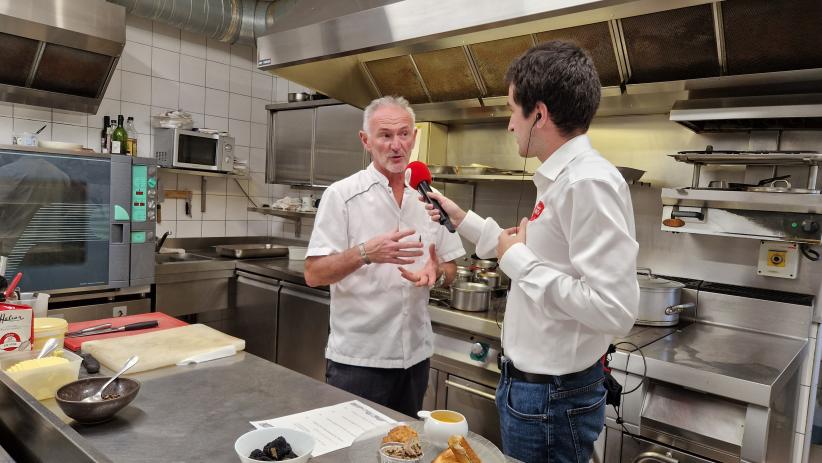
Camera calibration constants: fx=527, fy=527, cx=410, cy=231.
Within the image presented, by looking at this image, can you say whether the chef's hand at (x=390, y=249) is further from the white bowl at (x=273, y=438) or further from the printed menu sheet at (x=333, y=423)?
the white bowl at (x=273, y=438)

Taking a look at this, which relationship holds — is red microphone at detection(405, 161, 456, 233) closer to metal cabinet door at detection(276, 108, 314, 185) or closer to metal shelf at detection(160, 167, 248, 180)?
metal cabinet door at detection(276, 108, 314, 185)

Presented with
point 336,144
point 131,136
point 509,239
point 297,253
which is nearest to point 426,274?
point 509,239

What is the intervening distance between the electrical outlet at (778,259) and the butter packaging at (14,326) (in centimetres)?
280

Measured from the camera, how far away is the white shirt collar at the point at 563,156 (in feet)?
4.06

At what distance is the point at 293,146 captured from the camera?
4.20m

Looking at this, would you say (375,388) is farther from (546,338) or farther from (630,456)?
(630,456)

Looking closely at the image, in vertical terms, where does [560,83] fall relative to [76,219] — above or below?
above

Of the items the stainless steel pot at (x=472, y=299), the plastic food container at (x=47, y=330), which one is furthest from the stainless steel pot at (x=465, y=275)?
the plastic food container at (x=47, y=330)

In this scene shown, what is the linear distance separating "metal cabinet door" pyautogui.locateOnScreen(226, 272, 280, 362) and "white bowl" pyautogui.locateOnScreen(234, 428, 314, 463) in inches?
105

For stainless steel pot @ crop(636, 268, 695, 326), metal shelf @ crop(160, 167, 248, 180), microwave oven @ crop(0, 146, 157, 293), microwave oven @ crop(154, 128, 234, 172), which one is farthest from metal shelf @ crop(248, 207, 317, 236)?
stainless steel pot @ crop(636, 268, 695, 326)

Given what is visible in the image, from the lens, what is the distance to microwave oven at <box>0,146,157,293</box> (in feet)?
8.80

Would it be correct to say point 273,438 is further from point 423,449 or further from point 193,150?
point 193,150

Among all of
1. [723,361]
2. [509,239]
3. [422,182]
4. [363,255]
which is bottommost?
[723,361]

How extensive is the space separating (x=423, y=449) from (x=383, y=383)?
2.86 ft
